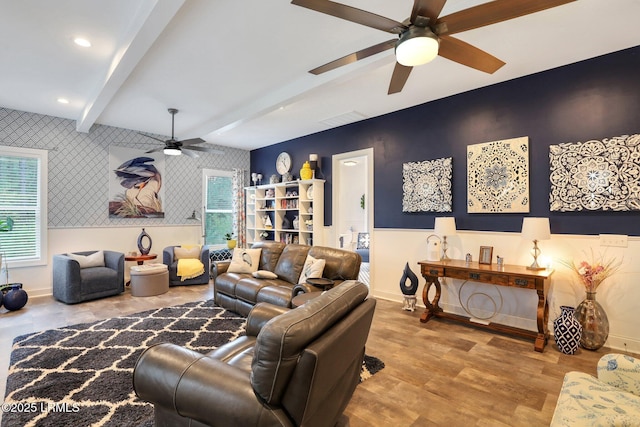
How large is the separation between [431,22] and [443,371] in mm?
2635

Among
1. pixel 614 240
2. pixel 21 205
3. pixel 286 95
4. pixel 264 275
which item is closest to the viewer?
pixel 614 240

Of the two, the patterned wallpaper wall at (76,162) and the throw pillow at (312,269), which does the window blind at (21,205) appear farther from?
the throw pillow at (312,269)

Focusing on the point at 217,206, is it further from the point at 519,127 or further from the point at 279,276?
the point at 519,127

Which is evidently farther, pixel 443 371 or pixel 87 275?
pixel 87 275

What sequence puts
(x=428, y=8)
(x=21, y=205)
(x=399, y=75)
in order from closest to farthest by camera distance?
(x=428, y=8)
(x=399, y=75)
(x=21, y=205)

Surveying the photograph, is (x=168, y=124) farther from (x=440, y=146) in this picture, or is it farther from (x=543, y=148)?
(x=543, y=148)

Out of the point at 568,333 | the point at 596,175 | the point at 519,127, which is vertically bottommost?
the point at 568,333

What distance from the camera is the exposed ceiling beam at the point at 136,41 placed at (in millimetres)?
2283

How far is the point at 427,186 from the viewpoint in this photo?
14.5 feet

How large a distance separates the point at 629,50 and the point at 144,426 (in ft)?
16.6

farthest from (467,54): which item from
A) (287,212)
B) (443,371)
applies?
(287,212)

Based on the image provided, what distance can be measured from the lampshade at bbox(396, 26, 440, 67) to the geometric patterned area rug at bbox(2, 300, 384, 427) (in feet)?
7.87

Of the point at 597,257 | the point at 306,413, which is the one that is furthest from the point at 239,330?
the point at 597,257

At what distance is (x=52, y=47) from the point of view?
3.09 metres
